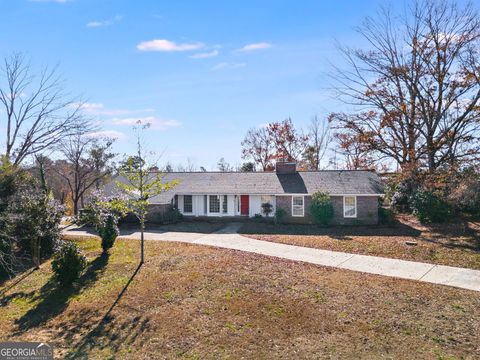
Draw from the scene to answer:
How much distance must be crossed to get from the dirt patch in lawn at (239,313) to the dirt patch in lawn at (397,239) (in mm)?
4024

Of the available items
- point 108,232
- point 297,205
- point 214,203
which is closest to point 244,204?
point 214,203

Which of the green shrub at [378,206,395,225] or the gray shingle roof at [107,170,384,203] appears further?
the gray shingle roof at [107,170,384,203]

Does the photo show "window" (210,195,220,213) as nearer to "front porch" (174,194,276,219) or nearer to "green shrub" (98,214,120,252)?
"front porch" (174,194,276,219)

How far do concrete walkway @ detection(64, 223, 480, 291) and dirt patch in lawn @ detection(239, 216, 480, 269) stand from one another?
0.85 meters

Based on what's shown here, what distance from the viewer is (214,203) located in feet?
89.6

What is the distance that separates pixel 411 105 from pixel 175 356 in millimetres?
24966

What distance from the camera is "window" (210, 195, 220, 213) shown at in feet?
89.4

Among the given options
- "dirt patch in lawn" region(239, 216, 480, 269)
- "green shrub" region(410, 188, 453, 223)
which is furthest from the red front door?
"green shrub" region(410, 188, 453, 223)

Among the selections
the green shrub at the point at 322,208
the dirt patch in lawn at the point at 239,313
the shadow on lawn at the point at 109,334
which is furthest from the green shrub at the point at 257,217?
the shadow on lawn at the point at 109,334

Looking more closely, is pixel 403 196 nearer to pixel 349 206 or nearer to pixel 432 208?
→ pixel 432 208

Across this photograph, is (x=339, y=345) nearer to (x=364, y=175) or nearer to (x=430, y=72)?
(x=364, y=175)

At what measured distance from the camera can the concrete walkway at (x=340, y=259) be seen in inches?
527

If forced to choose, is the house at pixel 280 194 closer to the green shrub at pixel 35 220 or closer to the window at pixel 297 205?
the window at pixel 297 205

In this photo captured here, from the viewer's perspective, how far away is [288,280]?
522 inches
